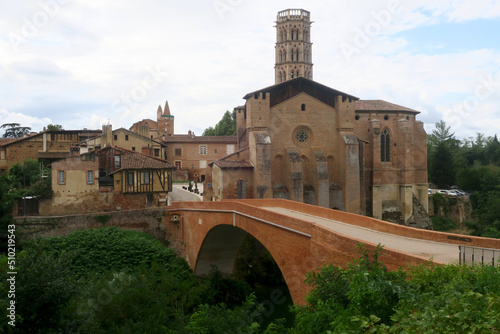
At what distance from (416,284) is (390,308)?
2.03 ft

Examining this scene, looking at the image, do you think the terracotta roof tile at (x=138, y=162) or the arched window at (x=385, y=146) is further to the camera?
the arched window at (x=385, y=146)

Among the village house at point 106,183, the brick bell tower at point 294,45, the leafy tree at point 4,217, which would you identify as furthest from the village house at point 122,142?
the brick bell tower at point 294,45

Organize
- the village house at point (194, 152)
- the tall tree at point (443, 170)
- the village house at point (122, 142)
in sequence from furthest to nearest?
1. the tall tree at point (443, 170)
2. the village house at point (194, 152)
3. the village house at point (122, 142)

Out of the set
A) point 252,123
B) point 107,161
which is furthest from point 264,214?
point 107,161

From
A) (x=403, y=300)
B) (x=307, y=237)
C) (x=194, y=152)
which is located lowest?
(x=403, y=300)

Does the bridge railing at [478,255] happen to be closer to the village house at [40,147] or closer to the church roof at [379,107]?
the church roof at [379,107]

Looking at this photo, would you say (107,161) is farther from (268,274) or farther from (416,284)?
(416,284)

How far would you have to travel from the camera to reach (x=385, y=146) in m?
37.2

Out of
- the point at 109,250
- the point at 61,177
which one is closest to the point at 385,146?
the point at 109,250

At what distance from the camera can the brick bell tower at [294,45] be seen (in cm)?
5072

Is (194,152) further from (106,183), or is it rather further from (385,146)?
(385,146)

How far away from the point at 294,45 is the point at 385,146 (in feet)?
65.9

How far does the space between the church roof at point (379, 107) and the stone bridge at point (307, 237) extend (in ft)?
61.7

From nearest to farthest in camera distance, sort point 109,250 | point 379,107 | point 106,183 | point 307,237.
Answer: point 307,237 < point 109,250 < point 106,183 < point 379,107
